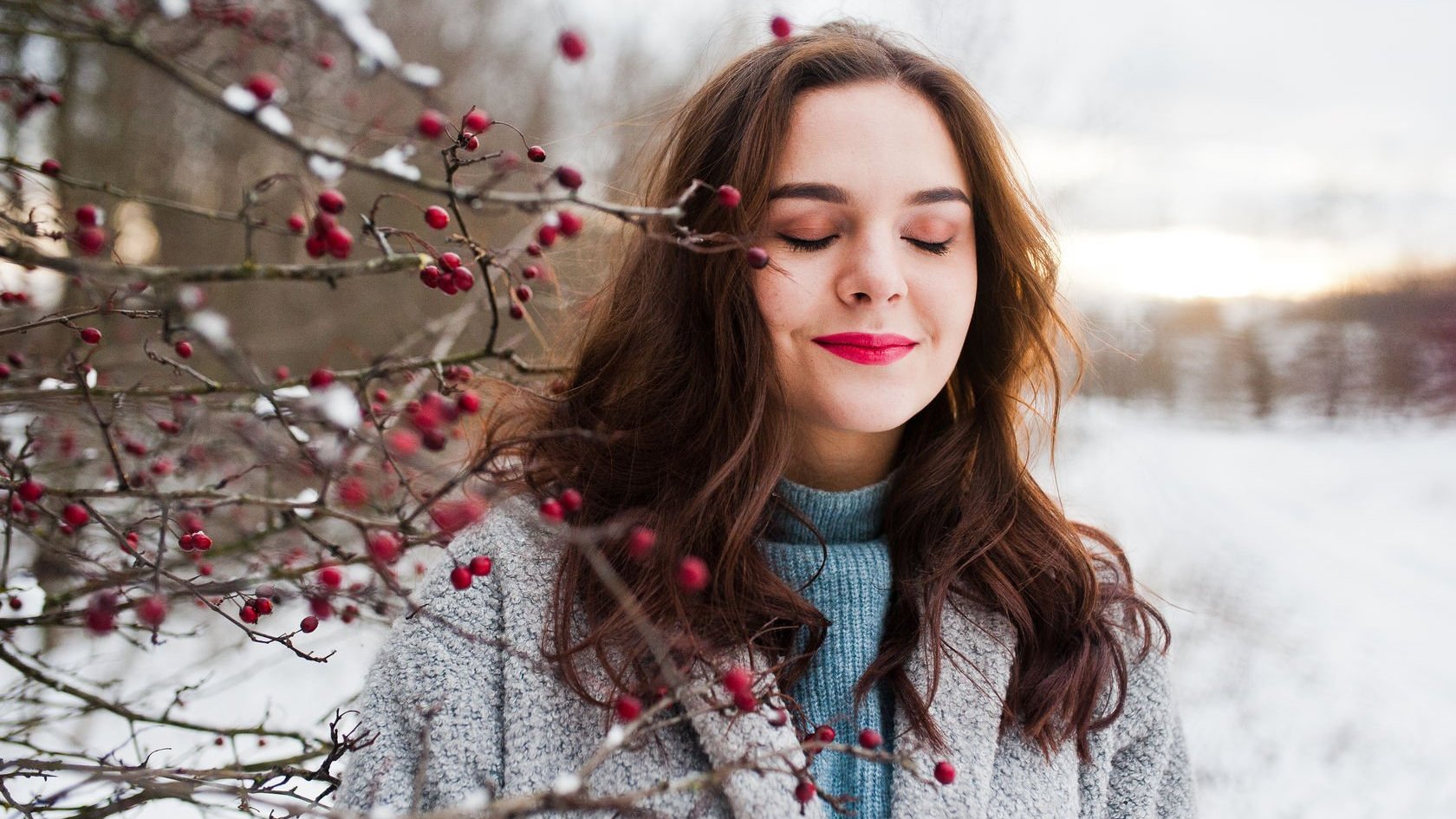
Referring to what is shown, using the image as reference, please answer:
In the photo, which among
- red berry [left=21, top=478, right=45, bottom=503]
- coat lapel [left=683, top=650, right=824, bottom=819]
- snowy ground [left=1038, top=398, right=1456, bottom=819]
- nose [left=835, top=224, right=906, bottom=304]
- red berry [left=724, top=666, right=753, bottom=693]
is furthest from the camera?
snowy ground [left=1038, top=398, right=1456, bottom=819]

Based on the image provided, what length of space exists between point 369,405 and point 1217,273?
11520mm

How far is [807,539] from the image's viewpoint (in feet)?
5.18

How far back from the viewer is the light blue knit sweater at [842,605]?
4.63 ft

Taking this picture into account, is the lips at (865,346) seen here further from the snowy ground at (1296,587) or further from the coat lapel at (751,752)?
the snowy ground at (1296,587)

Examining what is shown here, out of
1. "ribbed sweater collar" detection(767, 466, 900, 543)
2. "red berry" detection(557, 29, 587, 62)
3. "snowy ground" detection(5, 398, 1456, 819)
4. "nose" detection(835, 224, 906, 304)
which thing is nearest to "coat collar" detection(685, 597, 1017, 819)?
"ribbed sweater collar" detection(767, 466, 900, 543)

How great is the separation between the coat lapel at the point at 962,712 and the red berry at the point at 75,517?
1.06 meters

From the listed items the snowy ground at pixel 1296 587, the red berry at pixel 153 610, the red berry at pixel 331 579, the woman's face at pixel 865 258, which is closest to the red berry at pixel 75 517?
the red berry at pixel 331 579

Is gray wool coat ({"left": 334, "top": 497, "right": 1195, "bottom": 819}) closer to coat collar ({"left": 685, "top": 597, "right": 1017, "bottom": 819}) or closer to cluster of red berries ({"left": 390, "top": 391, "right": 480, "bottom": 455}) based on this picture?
coat collar ({"left": 685, "top": 597, "right": 1017, "bottom": 819})

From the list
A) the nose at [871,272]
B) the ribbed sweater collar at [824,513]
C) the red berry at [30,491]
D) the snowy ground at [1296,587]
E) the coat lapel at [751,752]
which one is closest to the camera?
the red berry at [30,491]

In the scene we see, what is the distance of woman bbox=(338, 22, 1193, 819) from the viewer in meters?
1.32

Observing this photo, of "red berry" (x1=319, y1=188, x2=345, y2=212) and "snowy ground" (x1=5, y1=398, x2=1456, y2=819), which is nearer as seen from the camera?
"red berry" (x1=319, y1=188, x2=345, y2=212)

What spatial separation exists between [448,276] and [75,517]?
1.55 feet

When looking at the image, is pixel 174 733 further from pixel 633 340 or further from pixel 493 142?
pixel 493 142

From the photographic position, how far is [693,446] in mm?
1487
